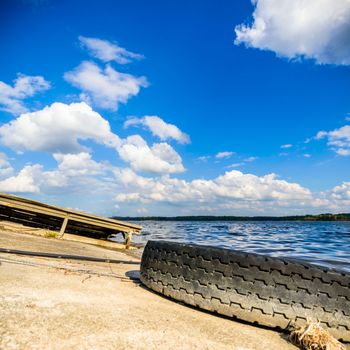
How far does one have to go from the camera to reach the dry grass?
2045mm

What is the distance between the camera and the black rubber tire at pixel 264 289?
2506 millimetres

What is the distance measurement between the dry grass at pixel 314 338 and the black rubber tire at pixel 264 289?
17 centimetres

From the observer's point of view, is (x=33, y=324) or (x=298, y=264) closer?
(x=33, y=324)

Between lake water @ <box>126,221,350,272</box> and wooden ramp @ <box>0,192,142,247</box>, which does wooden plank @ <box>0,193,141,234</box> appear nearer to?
wooden ramp @ <box>0,192,142,247</box>

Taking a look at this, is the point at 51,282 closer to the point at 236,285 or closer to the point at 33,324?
the point at 33,324

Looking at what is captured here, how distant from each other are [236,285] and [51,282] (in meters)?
1.98

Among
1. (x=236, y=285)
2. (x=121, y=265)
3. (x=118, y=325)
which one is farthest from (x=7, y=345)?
(x=121, y=265)

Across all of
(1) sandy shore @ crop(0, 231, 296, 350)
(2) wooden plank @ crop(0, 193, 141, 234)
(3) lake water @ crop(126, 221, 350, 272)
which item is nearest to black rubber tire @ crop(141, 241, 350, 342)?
(1) sandy shore @ crop(0, 231, 296, 350)

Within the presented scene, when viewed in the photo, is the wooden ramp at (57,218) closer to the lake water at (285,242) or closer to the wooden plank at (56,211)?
the wooden plank at (56,211)

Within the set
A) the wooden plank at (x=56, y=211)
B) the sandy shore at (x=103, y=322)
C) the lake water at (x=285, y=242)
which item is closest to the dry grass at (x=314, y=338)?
the sandy shore at (x=103, y=322)

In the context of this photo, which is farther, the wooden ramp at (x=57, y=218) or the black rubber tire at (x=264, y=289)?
the wooden ramp at (x=57, y=218)

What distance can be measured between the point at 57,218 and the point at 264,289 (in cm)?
1102

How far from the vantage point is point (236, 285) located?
2.73m

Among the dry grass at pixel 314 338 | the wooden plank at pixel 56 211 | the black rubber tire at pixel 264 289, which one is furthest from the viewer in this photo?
the wooden plank at pixel 56 211
